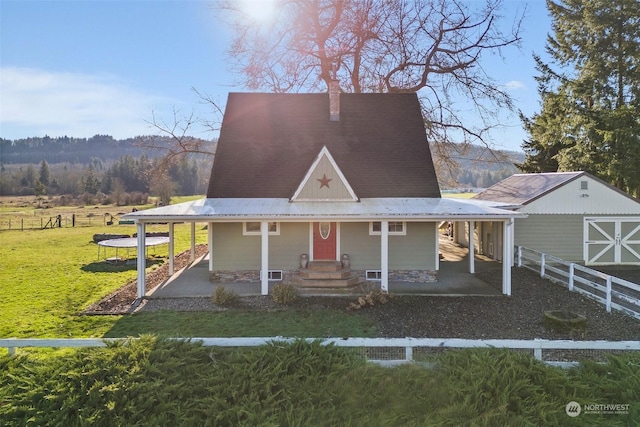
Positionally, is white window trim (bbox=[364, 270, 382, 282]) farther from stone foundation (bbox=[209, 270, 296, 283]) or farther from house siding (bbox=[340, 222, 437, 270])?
stone foundation (bbox=[209, 270, 296, 283])

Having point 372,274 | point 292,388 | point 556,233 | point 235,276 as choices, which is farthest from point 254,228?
point 556,233

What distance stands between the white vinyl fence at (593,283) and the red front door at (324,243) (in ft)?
25.0

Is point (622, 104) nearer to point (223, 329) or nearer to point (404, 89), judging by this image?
point (404, 89)

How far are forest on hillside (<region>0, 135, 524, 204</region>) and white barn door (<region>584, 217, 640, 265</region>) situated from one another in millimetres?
8078

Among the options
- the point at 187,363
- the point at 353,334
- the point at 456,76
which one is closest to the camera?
the point at 187,363

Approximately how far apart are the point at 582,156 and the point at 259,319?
2193 centimetres

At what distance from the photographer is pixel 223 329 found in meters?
9.16

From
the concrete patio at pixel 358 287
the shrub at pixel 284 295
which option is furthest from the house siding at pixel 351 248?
the shrub at pixel 284 295

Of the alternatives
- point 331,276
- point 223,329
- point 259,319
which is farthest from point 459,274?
point 223,329

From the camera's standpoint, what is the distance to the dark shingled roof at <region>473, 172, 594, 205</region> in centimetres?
1642

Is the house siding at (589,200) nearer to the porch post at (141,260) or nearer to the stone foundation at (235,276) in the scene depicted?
the stone foundation at (235,276)

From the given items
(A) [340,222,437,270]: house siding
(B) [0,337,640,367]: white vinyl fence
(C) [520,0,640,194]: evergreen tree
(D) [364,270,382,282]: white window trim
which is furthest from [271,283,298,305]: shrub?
(C) [520,0,640,194]: evergreen tree

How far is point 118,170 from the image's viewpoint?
92.2 m

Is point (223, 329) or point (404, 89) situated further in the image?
point (404, 89)
